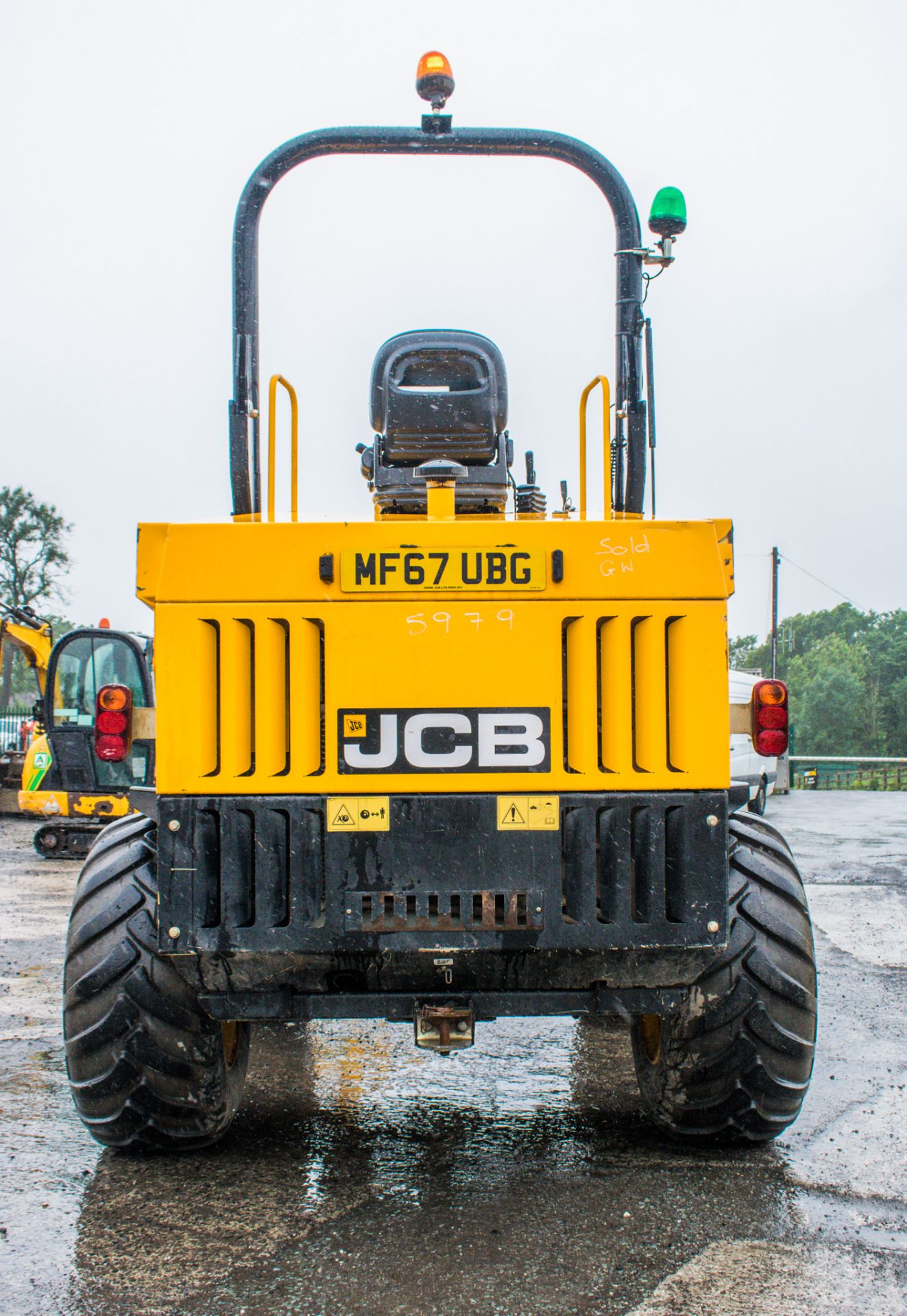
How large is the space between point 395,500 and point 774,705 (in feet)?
6.71

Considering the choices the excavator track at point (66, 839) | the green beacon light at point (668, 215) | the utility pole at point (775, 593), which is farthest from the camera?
the utility pole at point (775, 593)

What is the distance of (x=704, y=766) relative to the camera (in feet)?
11.3

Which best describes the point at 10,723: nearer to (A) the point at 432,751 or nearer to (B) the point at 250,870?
(B) the point at 250,870

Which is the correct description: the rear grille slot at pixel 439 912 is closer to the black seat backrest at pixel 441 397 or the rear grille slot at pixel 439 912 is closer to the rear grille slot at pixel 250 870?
the rear grille slot at pixel 250 870

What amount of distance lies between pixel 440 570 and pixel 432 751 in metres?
0.51

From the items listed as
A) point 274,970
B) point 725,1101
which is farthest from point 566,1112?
point 274,970

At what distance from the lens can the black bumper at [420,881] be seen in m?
3.35

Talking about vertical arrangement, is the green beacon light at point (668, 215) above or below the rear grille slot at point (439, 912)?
above

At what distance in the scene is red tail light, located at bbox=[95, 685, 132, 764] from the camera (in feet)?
12.5

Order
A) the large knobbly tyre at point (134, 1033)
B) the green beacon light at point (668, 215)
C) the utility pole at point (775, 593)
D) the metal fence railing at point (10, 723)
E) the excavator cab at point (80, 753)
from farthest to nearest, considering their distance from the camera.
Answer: the utility pole at point (775, 593) → the metal fence railing at point (10, 723) → the excavator cab at point (80, 753) → the green beacon light at point (668, 215) → the large knobbly tyre at point (134, 1033)

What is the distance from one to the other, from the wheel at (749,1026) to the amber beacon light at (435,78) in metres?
2.72

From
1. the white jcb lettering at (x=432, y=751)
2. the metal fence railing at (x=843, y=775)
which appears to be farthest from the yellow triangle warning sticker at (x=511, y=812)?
the metal fence railing at (x=843, y=775)

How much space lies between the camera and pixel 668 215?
4.37 meters

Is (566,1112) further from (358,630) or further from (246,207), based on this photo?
(246,207)
